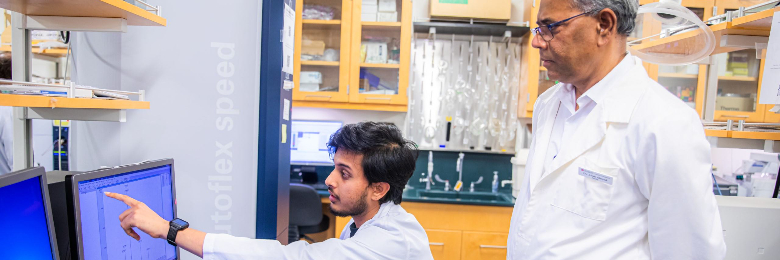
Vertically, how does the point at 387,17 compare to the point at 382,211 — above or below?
above

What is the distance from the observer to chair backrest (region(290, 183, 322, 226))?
9.41ft

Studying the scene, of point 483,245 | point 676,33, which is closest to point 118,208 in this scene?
point 676,33

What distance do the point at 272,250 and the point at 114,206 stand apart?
41 centimetres

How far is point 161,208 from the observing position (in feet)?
4.05

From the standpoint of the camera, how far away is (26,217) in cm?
85

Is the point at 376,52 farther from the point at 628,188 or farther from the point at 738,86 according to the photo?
the point at 738,86

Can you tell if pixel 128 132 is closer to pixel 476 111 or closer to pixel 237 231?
pixel 237 231

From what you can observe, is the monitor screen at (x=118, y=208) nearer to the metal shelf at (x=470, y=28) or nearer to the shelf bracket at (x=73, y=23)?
the shelf bracket at (x=73, y=23)

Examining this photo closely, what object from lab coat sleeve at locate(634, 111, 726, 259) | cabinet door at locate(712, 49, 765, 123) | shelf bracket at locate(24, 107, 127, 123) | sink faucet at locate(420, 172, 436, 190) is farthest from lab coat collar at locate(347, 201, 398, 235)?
cabinet door at locate(712, 49, 765, 123)

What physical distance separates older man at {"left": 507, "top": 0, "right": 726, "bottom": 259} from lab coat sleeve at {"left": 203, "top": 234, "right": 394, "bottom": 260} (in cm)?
47

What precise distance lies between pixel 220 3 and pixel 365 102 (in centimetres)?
170

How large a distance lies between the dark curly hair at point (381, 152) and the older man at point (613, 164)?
1.16ft

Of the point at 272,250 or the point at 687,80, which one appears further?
the point at 687,80

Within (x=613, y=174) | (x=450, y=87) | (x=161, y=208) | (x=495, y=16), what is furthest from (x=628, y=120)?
(x=450, y=87)
